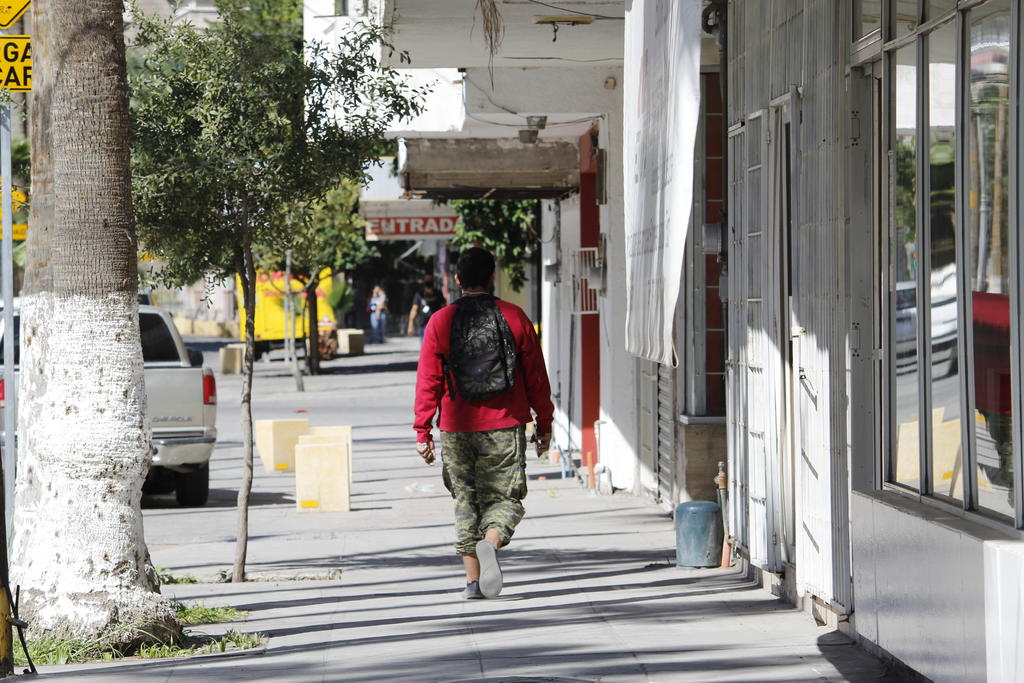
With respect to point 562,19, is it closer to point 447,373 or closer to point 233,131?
point 233,131

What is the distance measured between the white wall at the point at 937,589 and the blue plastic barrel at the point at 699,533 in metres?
3.21

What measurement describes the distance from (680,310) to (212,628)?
4626 millimetres

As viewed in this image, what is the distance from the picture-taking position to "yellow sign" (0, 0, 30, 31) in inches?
349

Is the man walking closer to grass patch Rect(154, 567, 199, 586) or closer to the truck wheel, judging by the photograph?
grass patch Rect(154, 567, 199, 586)

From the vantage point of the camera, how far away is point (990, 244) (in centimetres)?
513

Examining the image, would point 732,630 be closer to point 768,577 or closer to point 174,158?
point 768,577

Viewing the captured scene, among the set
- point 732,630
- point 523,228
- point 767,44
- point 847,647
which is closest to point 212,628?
point 732,630

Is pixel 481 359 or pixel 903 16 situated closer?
pixel 903 16

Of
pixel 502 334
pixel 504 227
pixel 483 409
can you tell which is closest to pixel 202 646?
pixel 483 409

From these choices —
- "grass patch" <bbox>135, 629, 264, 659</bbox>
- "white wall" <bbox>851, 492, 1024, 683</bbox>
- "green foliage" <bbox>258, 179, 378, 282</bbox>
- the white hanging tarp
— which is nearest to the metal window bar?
"grass patch" <bbox>135, 629, 264, 659</bbox>

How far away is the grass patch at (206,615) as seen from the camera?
844cm

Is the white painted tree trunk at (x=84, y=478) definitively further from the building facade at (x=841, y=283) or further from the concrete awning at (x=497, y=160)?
the concrete awning at (x=497, y=160)

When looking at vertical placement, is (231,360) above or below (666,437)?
above

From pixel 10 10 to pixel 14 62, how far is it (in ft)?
1.36
